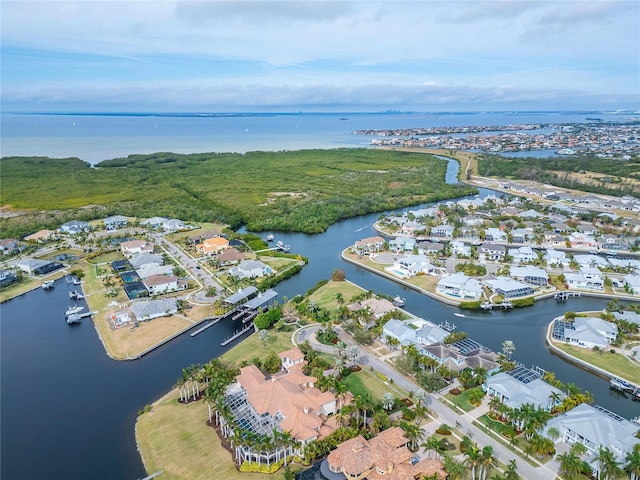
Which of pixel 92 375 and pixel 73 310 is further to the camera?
pixel 73 310

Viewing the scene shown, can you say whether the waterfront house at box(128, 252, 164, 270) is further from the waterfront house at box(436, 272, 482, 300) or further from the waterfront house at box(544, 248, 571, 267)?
the waterfront house at box(544, 248, 571, 267)

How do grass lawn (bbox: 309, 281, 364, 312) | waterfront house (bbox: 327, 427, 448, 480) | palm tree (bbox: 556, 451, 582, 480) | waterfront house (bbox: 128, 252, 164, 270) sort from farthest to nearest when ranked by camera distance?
waterfront house (bbox: 128, 252, 164, 270) → grass lawn (bbox: 309, 281, 364, 312) → waterfront house (bbox: 327, 427, 448, 480) → palm tree (bbox: 556, 451, 582, 480)

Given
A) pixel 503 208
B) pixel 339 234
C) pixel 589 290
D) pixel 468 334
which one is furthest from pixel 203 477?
pixel 503 208

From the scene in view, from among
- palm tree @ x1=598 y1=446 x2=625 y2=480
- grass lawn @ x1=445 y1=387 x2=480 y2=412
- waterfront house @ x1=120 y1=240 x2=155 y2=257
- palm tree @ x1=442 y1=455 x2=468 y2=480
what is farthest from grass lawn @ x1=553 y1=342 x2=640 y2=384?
waterfront house @ x1=120 y1=240 x2=155 y2=257

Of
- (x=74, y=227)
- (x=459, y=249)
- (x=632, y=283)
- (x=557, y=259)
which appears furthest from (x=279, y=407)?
(x=74, y=227)

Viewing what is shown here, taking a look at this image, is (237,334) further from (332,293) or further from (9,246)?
(9,246)

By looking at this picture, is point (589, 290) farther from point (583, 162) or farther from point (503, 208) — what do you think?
point (583, 162)
